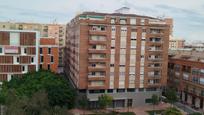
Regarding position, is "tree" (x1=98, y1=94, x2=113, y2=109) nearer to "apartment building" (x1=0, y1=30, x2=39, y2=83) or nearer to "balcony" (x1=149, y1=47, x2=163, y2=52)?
"balcony" (x1=149, y1=47, x2=163, y2=52)

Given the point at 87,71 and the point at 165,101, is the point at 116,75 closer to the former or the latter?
the point at 87,71

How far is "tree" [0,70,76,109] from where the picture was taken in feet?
139

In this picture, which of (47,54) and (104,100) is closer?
(104,100)

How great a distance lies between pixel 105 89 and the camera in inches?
1893

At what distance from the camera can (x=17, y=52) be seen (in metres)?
51.3

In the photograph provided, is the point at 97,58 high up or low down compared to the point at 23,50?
down

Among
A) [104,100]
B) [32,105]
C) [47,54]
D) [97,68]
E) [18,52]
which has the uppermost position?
[18,52]

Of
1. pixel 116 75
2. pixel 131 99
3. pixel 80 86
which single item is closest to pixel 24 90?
pixel 80 86

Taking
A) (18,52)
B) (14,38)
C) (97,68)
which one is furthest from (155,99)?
(14,38)

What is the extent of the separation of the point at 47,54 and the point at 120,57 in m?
17.7

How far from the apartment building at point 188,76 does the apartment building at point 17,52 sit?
1222 inches

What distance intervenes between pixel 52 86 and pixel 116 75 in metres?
12.3

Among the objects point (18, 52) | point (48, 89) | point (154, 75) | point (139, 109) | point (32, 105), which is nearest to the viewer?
point (32, 105)

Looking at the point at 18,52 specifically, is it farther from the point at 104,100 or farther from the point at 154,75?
the point at 154,75
